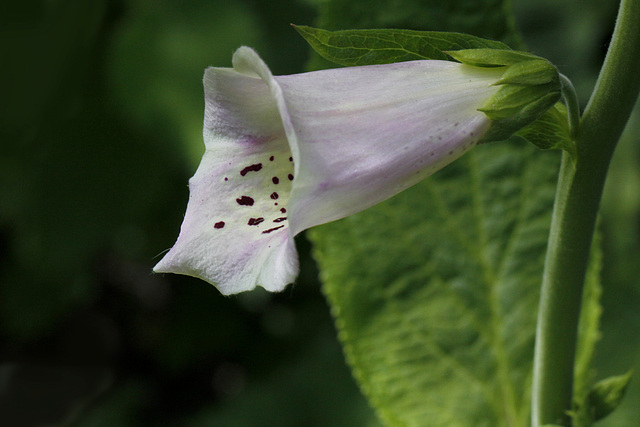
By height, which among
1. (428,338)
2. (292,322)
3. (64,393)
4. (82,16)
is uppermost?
(82,16)

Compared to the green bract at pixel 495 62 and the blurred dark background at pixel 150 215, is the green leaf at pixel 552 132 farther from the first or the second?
the blurred dark background at pixel 150 215

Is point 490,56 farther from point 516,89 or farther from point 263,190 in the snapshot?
point 263,190

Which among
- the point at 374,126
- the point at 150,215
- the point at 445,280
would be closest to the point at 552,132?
the point at 374,126

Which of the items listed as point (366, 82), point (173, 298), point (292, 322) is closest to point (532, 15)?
point (292, 322)

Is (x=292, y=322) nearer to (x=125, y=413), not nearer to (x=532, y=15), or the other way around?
(x=125, y=413)

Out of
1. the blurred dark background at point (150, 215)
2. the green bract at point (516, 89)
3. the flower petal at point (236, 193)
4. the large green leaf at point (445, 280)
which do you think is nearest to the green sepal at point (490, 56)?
the green bract at point (516, 89)

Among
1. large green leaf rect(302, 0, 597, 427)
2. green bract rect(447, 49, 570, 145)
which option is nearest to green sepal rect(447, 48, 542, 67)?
green bract rect(447, 49, 570, 145)

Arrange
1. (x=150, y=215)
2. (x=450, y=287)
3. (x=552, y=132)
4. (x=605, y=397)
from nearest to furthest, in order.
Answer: (x=552, y=132) → (x=605, y=397) → (x=450, y=287) → (x=150, y=215)
